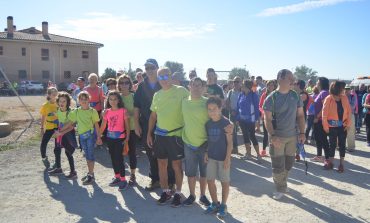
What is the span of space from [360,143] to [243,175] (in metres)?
5.49

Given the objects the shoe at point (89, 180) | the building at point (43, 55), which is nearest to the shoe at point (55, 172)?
the shoe at point (89, 180)

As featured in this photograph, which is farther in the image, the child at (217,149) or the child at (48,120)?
the child at (48,120)

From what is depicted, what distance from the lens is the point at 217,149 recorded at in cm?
443

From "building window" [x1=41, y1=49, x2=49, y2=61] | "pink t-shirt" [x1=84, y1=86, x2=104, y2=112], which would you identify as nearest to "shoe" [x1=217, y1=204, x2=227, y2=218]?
"pink t-shirt" [x1=84, y1=86, x2=104, y2=112]

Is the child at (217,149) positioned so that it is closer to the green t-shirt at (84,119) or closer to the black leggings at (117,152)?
the black leggings at (117,152)

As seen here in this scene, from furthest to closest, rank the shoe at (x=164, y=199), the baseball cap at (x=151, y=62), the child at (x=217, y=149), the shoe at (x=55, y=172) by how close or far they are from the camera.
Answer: the shoe at (x=55, y=172)
the baseball cap at (x=151, y=62)
the shoe at (x=164, y=199)
the child at (x=217, y=149)

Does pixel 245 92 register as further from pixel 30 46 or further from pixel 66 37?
pixel 66 37

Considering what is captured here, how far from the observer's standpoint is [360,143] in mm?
10133

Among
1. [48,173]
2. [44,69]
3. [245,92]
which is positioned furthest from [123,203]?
[44,69]

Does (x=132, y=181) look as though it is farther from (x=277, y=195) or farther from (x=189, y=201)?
(x=277, y=195)

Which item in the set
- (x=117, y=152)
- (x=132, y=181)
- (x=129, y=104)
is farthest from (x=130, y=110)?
(x=132, y=181)

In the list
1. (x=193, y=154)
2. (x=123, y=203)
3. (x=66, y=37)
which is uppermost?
(x=66, y=37)

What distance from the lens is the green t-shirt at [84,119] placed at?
593cm

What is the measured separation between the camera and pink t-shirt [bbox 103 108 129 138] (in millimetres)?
5656
